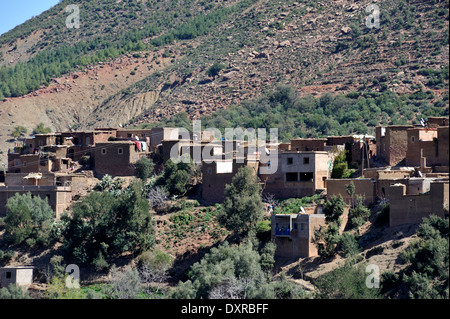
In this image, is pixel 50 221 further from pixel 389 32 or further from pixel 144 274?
pixel 389 32

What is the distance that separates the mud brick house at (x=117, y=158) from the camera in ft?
173

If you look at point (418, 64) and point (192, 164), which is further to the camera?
point (418, 64)

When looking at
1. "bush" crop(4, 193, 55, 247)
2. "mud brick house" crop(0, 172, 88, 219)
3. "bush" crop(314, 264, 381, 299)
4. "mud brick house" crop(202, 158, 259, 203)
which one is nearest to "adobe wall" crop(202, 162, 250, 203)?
"mud brick house" crop(202, 158, 259, 203)

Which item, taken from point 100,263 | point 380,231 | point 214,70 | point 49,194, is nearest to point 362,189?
point 380,231

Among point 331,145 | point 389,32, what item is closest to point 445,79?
point 389,32

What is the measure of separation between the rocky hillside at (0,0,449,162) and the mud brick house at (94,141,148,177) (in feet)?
81.5

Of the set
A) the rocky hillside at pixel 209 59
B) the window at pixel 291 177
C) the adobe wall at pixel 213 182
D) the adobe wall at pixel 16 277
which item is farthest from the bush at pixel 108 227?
the rocky hillside at pixel 209 59

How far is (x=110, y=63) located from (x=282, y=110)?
83.9 feet

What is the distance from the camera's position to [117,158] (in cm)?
5300

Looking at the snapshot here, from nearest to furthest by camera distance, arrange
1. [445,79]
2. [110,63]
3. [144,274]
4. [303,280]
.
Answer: [303,280] → [144,274] → [445,79] → [110,63]

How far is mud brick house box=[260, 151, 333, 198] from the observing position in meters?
47.6

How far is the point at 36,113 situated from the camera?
8838 centimetres

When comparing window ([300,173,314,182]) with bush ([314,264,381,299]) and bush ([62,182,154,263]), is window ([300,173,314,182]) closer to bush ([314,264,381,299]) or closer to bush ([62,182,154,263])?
bush ([62,182,154,263])

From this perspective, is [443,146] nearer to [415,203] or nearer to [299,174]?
[415,203]
